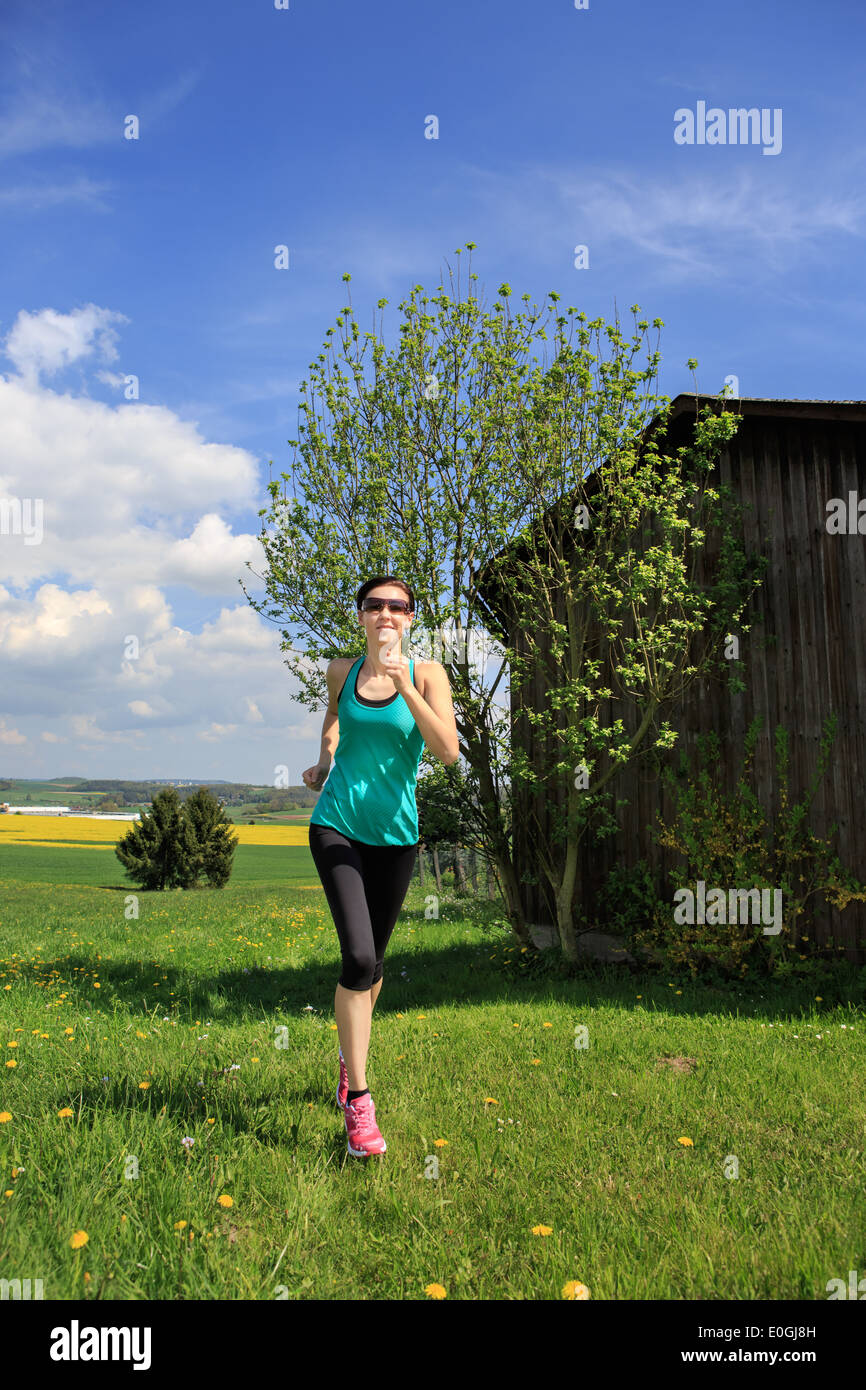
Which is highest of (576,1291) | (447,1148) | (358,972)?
(358,972)

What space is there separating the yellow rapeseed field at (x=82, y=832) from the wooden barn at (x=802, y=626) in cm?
4302

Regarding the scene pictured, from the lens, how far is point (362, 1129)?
3.40 metres

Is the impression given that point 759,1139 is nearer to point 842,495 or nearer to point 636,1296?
point 636,1296

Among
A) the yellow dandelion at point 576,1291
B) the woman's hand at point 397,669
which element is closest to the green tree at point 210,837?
the woman's hand at point 397,669

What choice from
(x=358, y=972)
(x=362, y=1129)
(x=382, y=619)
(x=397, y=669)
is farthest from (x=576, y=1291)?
(x=382, y=619)

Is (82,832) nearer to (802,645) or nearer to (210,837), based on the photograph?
(210,837)

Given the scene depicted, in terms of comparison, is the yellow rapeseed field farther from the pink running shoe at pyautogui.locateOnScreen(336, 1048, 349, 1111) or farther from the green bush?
the pink running shoe at pyautogui.locateOnScreen(336, 1048, 349, 1111)

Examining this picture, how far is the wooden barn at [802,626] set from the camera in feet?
24.1

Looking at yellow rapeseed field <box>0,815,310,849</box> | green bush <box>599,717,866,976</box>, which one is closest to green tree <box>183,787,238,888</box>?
yellow rapeseed field <box>0,815,310,849</box>

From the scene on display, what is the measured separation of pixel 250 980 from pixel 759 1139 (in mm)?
5645

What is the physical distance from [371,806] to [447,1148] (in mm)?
1511

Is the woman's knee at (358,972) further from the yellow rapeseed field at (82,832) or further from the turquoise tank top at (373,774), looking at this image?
the yellow rapeseed field at (82,832)

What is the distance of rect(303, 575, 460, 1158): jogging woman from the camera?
3.43 meters

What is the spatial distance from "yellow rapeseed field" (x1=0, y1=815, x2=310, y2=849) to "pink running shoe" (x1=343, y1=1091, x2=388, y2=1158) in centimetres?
4674
